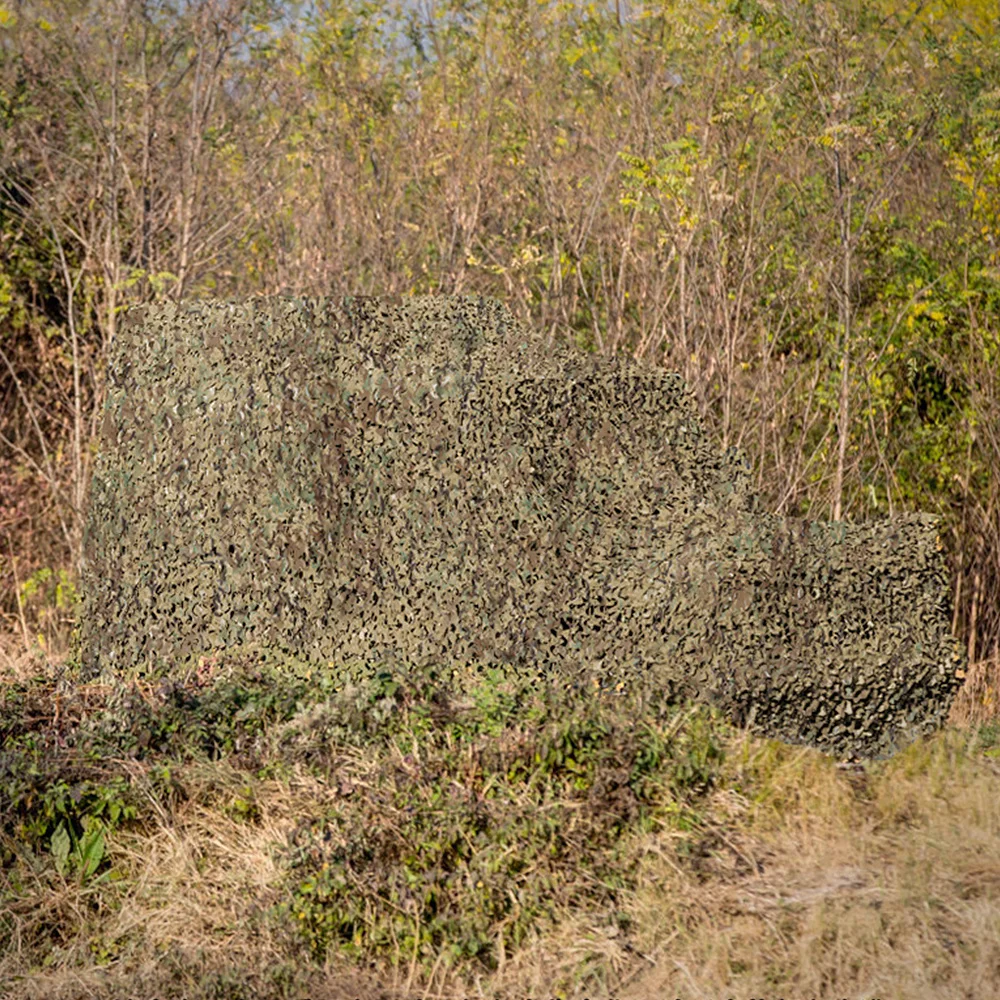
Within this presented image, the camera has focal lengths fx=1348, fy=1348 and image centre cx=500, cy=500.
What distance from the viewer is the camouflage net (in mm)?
5367

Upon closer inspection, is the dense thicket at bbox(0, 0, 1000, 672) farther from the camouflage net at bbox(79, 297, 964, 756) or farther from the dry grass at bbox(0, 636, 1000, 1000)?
the dry grass at bbox(0, 636, 1000, 1000)

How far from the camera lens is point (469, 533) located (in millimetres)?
5773

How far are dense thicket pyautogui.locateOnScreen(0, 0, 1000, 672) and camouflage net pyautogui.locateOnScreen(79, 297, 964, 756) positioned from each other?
5.58 feet

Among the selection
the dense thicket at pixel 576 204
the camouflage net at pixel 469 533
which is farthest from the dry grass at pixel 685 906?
the dense thicket at pixel 576 204

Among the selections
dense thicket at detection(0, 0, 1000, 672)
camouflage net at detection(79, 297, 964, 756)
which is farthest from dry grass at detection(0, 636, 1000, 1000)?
dense thicket at detection(0, 0, 1000, 672)

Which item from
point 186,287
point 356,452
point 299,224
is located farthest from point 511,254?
point 356,452

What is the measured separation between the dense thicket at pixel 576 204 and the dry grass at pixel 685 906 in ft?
8.80

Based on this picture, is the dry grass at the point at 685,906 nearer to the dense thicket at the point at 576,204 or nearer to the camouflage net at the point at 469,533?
the camouflage net at the point at 469,533

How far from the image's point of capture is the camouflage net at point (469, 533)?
17.6ft

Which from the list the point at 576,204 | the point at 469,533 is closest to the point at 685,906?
the point at 469,533

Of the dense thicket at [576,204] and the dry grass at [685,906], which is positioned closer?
the dry grass at [685,906]

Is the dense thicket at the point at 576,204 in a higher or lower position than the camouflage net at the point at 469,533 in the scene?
higher

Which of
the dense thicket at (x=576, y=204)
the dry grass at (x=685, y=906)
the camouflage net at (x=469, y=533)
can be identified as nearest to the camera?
the dry grass at (x=685, y=906)

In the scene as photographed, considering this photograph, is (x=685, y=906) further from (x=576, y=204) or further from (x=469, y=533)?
(x=576, y=204)
